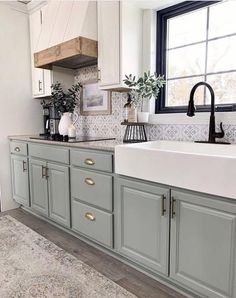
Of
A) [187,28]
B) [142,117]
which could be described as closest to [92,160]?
[142,117]

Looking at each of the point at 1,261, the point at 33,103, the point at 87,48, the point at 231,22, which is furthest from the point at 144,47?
the point at 1,261

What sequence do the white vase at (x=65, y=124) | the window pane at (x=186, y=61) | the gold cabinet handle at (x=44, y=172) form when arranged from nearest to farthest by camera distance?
the window pane at (x=186, y=61)
the gold cabinet handle at (x=44, y=172)
the white vase at (x=65, y=124)

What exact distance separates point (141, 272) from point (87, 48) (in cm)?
186

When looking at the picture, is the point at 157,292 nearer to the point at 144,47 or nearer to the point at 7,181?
the point at 144,47

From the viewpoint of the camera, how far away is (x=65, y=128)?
8.44 feet

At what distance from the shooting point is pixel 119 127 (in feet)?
8.12

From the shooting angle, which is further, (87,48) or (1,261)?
(87,48)

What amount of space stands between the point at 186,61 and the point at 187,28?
0.27 metres

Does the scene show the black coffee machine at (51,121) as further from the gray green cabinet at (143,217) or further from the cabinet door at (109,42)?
the cabinet door at (109,42)

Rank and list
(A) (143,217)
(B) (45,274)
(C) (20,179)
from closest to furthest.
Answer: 1. (A) (143,217)
2. (B) (45,274)
3. (C) (20,179)

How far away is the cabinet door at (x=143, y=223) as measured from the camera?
4.83 ft

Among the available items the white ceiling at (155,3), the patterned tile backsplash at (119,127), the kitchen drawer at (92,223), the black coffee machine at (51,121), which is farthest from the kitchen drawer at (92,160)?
the white ceiling at (155,3)

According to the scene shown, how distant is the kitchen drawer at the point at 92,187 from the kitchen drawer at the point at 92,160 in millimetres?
53

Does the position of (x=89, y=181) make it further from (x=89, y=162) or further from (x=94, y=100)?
(x=94, y=100)
